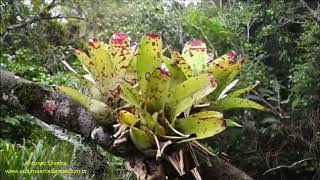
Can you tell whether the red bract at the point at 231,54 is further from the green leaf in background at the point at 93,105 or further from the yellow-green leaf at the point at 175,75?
the green leaf in background at the point at 93,105

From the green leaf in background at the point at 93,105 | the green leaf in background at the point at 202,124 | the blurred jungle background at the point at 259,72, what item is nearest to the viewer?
the green leaf in background at the point at 202,124

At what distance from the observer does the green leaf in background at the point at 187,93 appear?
926 mm

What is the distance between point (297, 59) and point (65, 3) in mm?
3249

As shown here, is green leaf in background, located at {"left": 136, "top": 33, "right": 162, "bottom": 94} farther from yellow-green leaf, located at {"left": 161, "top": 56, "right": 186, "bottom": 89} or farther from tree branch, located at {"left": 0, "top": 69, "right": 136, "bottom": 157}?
tree branch, located at {"left": 0, "top": 69, "right": 136, "bottom": 157}

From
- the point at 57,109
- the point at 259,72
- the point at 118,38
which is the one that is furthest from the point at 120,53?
the point at 259,72

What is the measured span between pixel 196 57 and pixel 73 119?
0.40m

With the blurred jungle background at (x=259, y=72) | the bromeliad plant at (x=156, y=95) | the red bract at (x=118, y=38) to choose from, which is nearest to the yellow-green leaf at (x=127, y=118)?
the bromeliad plant at (x=156, y=95)

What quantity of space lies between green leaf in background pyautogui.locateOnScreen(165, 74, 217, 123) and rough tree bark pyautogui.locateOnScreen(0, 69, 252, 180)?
14 cm

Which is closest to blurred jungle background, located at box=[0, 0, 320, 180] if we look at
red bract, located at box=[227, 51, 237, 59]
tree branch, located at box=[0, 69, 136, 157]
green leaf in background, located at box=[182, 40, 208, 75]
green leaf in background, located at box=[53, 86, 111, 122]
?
tree branch, located at box=[0, 69, 136, 157]

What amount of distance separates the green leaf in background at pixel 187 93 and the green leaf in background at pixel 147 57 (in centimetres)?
8

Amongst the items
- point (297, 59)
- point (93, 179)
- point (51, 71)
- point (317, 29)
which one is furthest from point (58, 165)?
point (51, 71)

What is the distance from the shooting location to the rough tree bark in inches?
37.9

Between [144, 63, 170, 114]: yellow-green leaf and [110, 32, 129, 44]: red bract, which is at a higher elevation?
[110, 32, 129, 44]: red bract

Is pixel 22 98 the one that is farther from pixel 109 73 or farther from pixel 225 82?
pixel 225 82
